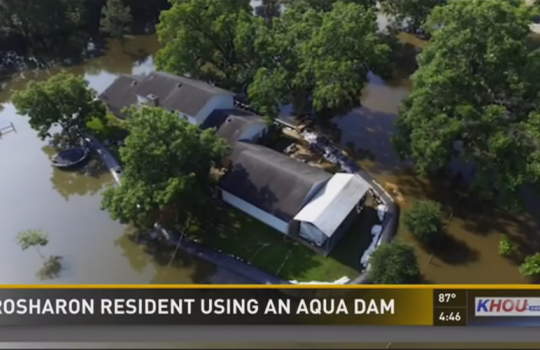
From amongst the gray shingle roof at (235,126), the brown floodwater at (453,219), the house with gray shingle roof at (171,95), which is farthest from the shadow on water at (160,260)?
the brown floodwater at (453,219)

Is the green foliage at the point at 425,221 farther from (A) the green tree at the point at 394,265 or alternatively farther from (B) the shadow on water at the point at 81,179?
(B) the shadow on water at the point at 81,179

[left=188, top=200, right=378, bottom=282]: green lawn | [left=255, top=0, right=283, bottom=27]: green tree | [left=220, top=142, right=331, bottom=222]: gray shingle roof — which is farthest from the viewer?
[left=255, top=0, right=283, bottom=27]: green tree

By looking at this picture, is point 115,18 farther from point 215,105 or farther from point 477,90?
point 477,90

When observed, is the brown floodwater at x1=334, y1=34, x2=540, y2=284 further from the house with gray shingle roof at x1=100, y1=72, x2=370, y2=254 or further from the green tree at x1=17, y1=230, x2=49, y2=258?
the green tree at x1=17, y1=230, x2=49, y2=258

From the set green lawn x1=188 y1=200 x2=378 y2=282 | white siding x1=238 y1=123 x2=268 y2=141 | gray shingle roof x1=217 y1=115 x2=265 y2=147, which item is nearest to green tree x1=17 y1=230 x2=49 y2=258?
green lawn x1=188 y1=200 x2=378 y2=282

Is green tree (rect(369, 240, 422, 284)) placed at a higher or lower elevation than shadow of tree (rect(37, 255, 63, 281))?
higher
